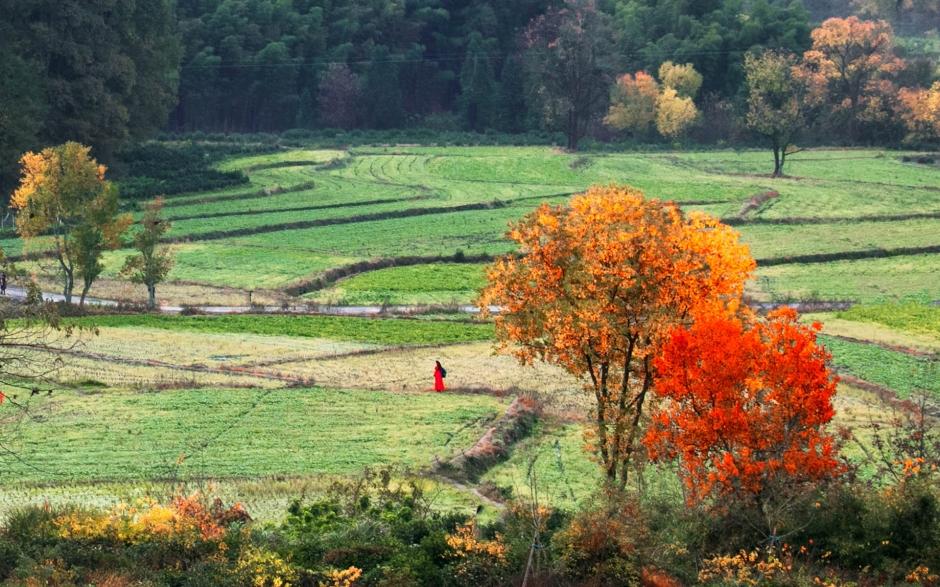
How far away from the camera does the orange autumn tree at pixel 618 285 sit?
30.8 metres

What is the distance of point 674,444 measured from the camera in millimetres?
27672

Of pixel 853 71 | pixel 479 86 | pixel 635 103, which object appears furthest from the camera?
pixel 479 86

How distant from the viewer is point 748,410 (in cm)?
2722

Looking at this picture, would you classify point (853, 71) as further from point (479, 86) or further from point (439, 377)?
point (439, 377)

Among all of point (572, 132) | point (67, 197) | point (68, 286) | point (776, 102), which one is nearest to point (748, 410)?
point (68, 286)

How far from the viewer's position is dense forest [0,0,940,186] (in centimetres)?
13050

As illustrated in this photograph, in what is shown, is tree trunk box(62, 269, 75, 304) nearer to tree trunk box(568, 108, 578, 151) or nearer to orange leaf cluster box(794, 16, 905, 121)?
tree trunk box(568, 108, 578, 151)

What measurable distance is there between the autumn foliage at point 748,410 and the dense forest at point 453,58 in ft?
293

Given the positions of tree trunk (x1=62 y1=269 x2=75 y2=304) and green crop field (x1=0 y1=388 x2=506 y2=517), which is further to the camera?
tree trunk (x1=62 y1=269 x2=75 y2=304)

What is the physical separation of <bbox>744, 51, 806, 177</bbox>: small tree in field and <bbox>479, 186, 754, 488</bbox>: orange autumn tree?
2898 inches

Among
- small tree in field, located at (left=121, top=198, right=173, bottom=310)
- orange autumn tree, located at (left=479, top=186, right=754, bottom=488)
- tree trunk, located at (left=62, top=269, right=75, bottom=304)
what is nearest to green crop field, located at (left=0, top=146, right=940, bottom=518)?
small tree in field, located at (left=121, top=198, right=173, bottom=310)

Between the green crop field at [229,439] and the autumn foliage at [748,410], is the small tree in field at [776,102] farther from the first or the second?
the autumn foliage at [748,410]

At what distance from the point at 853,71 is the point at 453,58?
4438 centimetres

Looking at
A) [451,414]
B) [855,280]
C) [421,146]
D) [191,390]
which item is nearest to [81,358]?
[191,390]
